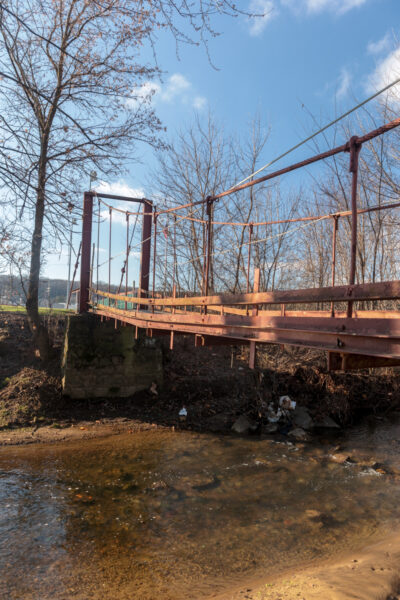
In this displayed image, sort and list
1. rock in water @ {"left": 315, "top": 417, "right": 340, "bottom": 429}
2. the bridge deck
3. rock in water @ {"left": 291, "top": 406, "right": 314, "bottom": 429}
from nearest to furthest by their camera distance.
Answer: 1. the bridge deck
2. rock in water @ {"left": 291, "top": 406, "right": 314, "bottom": 429}
3. rock in water @ {"left": 315, "top": 417, "right": 340, "bottom": 429}

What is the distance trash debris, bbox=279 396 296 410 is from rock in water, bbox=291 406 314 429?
0.32 ft

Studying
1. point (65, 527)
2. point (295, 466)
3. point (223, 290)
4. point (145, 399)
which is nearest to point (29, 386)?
point (145, 399)

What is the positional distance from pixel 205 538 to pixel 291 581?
101 centimetres

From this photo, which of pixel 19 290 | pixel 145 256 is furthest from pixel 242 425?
pixel 19 290

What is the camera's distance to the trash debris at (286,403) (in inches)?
327

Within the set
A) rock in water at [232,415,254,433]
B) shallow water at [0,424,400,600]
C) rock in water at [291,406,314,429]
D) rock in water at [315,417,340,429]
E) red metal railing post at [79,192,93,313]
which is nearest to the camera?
shallow water at [0,424,400,600]

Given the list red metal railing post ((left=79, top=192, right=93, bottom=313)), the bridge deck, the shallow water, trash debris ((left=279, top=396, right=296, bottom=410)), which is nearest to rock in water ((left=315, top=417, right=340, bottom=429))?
trash debris ((left=279, top=396, right=296, bottom=410))

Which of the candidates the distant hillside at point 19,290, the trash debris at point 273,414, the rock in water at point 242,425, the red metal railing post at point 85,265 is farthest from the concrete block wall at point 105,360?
the trash debris at point 273,414

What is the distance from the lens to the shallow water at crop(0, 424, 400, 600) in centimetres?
332

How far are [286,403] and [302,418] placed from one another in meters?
0.50

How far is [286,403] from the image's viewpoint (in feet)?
27.6

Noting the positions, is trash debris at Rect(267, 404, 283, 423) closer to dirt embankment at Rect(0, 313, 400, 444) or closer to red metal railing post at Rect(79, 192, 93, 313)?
dirt embankment at Rect(0, 313, 400, 444)

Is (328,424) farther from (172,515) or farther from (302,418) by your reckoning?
(172,515)

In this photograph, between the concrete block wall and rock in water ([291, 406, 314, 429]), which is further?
the concrete block wall
